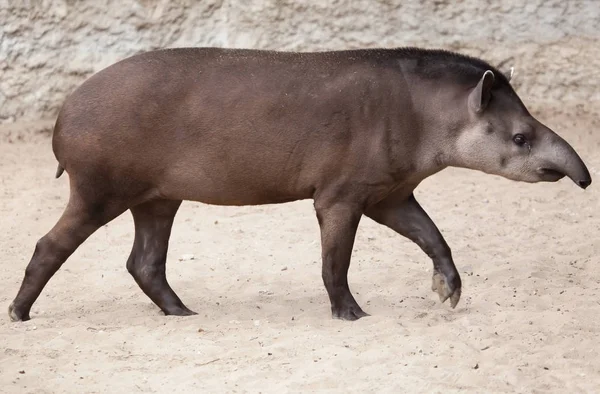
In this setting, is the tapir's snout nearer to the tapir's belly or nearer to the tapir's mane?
the tapir's mane

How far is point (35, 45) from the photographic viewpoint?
34.5ft

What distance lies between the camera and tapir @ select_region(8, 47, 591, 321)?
684 cm

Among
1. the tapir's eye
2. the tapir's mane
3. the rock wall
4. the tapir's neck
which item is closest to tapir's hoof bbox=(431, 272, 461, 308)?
the tapir's neck

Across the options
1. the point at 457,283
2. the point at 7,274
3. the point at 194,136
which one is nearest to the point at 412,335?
the point at 457,283

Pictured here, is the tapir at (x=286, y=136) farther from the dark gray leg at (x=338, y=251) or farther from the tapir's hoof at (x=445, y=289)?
the tapir's hoof at (x=445, y=289)

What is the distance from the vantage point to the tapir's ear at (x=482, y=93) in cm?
681

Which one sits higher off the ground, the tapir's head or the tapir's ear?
the tapir's ear

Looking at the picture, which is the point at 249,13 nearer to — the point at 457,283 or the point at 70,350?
the point at 457,283

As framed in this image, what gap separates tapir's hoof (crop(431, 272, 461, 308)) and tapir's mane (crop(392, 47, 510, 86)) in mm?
1242

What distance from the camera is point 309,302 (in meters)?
7.66

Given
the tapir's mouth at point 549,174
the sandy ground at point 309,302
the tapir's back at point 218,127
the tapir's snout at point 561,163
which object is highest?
the tapir's back at point 218,127

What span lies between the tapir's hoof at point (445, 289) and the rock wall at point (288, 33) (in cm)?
397

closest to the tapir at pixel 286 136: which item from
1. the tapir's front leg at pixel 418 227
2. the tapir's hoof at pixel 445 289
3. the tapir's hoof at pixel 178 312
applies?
the tapir's front leg at pixel 418 227

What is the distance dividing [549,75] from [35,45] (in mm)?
4743
